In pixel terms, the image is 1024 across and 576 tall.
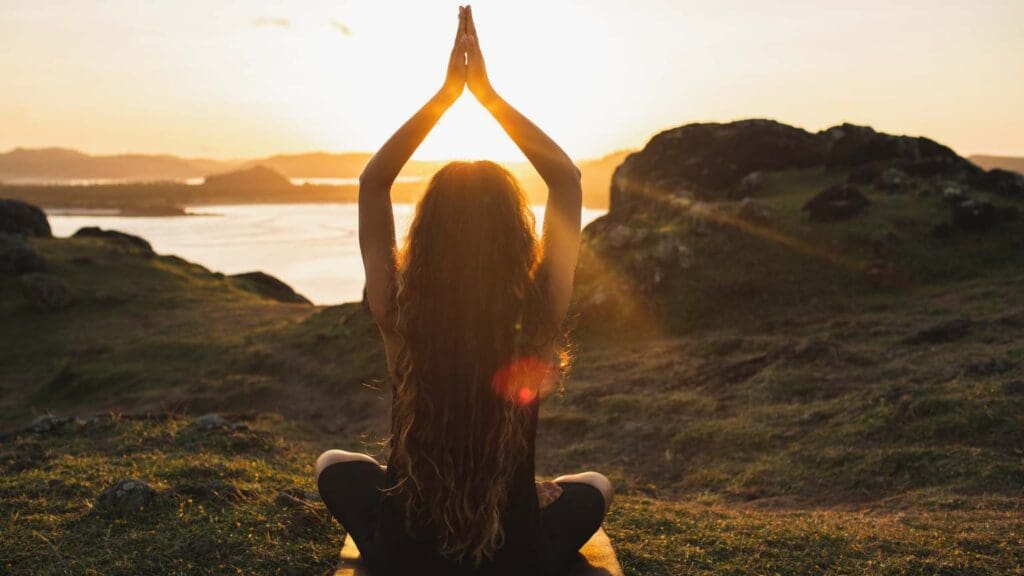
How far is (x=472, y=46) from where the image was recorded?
3.95 m

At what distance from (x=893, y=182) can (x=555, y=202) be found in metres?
18.5

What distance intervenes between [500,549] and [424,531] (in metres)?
0.39

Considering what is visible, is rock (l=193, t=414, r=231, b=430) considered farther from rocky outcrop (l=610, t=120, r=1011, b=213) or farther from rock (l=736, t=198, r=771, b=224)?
rocky outcrop (l=610, t=120, r=1011, b=213)

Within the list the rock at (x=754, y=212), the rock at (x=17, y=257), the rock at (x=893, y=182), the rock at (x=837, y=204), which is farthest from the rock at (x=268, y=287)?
the rock at (x=893, y=182)

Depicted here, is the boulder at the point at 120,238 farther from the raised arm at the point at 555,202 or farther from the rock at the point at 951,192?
the raised arm at the point at 555,202

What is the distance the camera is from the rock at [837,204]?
687 inches

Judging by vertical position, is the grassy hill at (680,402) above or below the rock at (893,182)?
below

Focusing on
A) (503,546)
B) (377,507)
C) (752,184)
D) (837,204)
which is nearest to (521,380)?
(503,546)

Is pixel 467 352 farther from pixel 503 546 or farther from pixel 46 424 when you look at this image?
pixel 46 424

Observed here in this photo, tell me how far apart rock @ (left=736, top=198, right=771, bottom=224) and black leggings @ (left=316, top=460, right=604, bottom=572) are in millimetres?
14772

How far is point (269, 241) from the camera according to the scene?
192ft

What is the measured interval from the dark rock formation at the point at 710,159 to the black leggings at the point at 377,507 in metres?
19.1

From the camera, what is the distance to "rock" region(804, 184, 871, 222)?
17453 millimetres

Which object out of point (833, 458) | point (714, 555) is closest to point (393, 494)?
point (714, 555)
